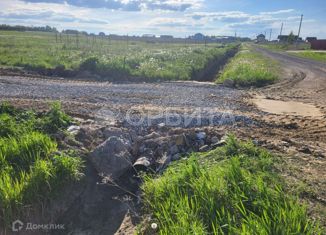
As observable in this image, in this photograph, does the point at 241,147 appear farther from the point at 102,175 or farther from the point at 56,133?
the point at 56,133

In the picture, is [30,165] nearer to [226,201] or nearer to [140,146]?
[140,146]

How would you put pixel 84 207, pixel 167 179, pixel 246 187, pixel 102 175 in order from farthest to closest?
pixel 102 175 < pixel 84 207 < pixel 167 179 < pixel 246 187

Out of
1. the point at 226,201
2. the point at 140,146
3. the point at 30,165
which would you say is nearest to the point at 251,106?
the point at 140,146

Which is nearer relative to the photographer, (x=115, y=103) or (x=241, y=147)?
(x=241, y=147)

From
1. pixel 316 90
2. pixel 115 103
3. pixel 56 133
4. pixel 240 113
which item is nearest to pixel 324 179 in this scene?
pixel 240 113

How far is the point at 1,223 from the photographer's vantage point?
4535 millimetres

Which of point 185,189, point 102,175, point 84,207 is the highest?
point 185,189

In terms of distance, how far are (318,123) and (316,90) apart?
6.77 m

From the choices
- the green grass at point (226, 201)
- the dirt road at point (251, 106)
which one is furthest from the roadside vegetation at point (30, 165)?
the dirt road at point (251, 106)

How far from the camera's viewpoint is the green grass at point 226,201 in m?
3.47

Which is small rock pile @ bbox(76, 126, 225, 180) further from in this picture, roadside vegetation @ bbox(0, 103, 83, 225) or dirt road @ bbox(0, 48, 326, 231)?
dirt road @ bbox(0, 48, 326, 231)

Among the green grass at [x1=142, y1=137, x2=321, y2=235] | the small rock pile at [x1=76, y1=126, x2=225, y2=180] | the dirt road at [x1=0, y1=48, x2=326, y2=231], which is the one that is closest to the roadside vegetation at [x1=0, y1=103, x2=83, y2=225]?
the small rock pile at [x1=76, y1=126, x2=225, y2=180]

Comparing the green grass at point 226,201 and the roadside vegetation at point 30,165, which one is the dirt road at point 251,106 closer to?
the green grass at point 226,201

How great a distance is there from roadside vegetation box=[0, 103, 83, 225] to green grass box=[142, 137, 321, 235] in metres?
1.47
